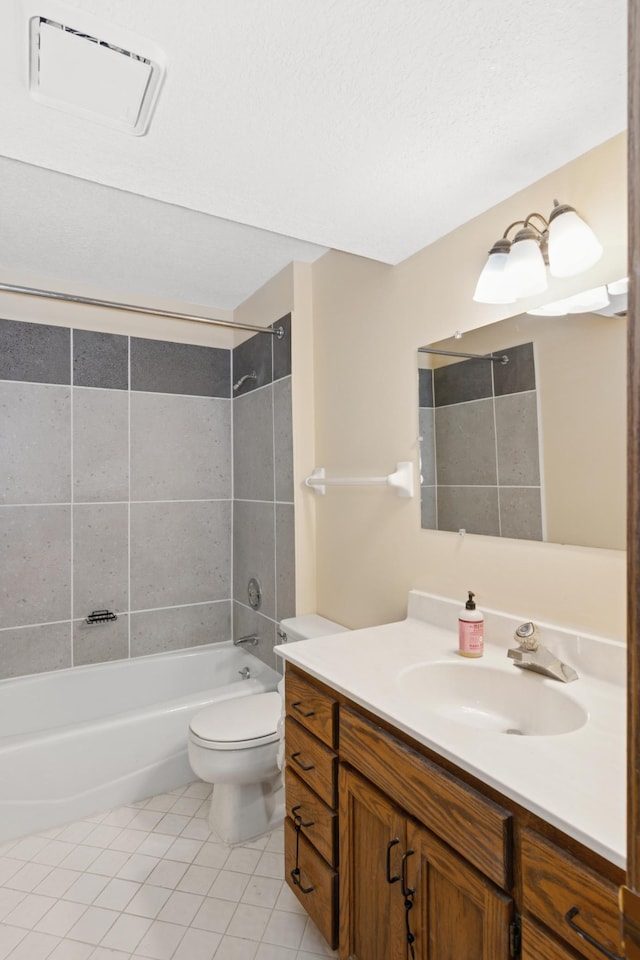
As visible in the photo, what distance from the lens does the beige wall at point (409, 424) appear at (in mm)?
1206

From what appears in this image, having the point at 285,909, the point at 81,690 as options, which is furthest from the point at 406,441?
the point at 81,690

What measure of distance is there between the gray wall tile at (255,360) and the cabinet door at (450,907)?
2077mm

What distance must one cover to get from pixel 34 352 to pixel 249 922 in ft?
8.23

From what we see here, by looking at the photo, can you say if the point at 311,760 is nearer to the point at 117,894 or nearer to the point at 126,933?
the point at 126,933

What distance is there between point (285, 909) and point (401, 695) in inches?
40.0

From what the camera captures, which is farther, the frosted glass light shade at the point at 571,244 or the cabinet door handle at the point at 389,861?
the frosted glass light shade at the point at 571,244

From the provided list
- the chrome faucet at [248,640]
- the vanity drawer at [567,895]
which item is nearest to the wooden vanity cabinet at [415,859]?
the vanity drawer at [567,895]

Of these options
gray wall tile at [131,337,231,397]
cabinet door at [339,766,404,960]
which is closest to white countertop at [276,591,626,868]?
cabinet door at [339,766,404,960]

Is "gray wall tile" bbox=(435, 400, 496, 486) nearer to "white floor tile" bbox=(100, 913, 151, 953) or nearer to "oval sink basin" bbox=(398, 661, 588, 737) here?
"oval sink basin" bbox=(398, 661, 588, 737)

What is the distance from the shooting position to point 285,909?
1.59 m

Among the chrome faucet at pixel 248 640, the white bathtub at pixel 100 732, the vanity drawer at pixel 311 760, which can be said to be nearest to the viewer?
the vanity drawer at pixel 311 760

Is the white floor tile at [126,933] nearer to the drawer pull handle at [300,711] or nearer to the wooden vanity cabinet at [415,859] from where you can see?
the wooden vanity cabinet at [415,859]

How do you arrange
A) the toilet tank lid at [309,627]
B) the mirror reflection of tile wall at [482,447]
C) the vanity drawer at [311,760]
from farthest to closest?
the toilet tank lid at [309,627], the mirror reflection of tile wall at [482,447], the vanity drawer at [311,760]

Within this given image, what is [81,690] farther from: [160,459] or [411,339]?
[411,339]
